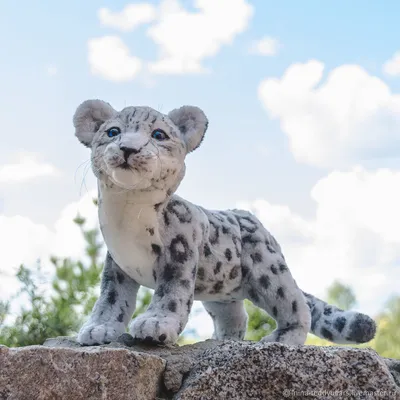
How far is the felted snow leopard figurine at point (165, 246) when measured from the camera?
6.85ft

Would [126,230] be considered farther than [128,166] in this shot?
Yes

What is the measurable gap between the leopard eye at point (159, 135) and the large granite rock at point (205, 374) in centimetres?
70

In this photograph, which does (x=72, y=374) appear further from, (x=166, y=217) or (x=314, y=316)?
(x=314, y=316)

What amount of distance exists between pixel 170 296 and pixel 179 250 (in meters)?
0.17

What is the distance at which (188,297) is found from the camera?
2.18 metres

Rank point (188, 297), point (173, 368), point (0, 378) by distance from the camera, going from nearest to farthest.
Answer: point (0, 378) < point (173, 368) < point (188, 297)

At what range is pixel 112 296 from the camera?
234 centimetres

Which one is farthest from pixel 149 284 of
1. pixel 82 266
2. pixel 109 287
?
pixel 82 266

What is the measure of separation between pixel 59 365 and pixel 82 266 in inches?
101

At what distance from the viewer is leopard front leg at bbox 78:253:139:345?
215cm

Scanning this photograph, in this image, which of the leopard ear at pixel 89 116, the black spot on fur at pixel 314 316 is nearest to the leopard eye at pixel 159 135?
the leopard ear at pixel 89 116

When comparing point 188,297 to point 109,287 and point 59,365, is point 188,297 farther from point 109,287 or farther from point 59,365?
point 59,365

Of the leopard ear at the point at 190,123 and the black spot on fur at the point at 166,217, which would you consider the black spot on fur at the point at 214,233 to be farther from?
the leopard ear at the point at 190,123

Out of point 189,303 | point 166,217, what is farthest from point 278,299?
point 166,217
